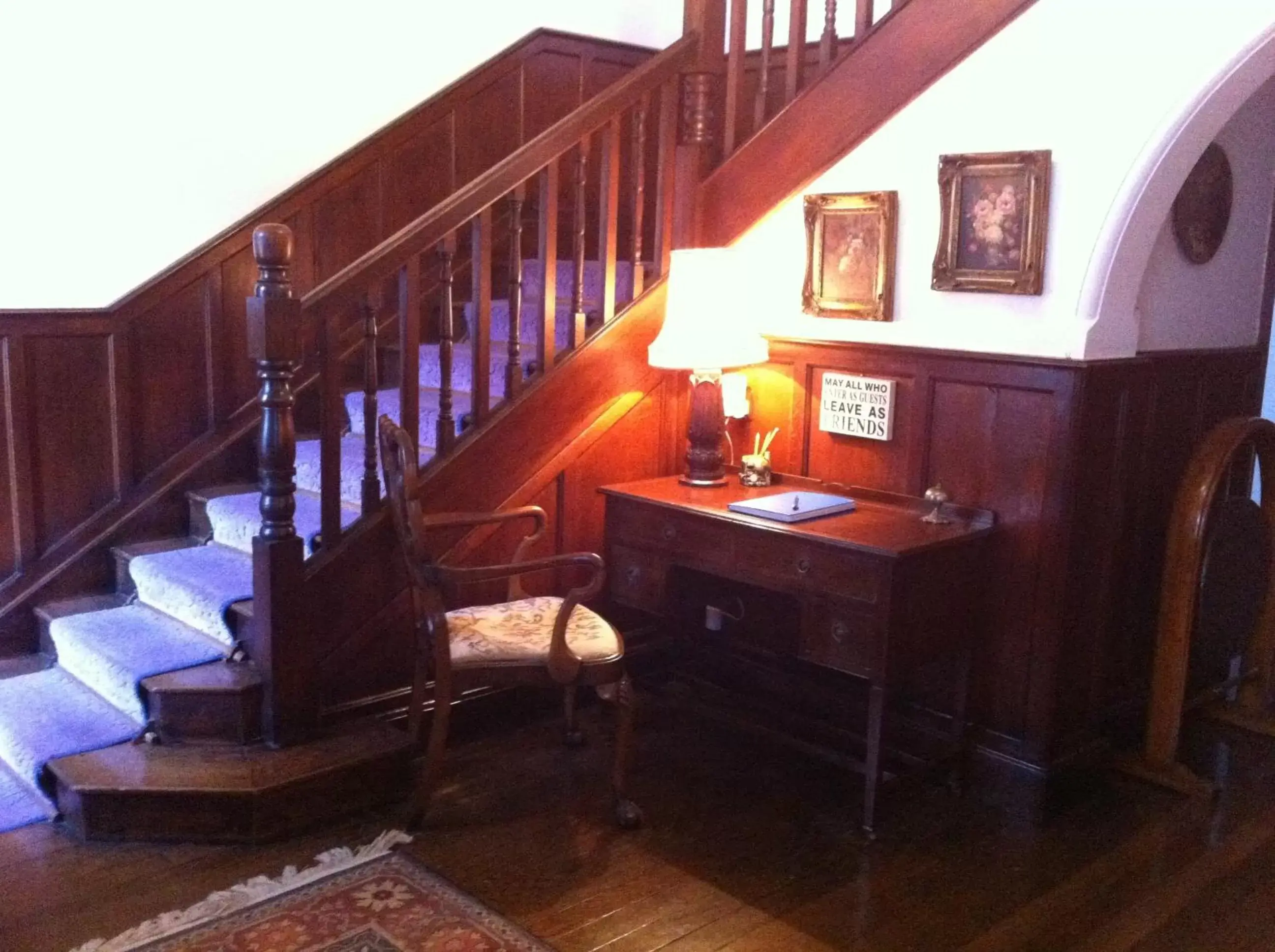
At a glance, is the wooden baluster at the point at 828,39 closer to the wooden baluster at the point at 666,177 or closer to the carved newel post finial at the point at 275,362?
the wooden baluster at the point at 666,177

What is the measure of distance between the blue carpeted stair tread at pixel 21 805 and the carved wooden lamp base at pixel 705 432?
6.52 feet

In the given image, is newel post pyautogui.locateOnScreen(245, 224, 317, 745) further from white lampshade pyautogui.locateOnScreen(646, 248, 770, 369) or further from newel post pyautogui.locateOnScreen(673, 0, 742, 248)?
newel post pyautogui.locateOnScreen(673, 0, 742, 248)

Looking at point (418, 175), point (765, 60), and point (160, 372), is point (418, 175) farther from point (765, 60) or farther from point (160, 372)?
point (765, 60)

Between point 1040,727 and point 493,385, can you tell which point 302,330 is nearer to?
point 493,385

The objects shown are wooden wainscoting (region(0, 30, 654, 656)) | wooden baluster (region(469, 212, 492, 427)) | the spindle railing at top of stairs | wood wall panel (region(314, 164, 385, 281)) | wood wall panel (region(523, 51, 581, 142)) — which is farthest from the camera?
wood wall panel (region(523, 51, 581, 142))

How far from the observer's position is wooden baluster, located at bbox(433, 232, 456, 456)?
10.4ft

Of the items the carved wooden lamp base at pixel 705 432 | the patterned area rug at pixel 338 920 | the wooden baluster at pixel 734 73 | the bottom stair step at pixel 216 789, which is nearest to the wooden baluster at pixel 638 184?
the wooden baluster at pixel 734 73

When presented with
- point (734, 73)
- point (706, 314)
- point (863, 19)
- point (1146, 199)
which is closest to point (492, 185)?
point (706, 314)

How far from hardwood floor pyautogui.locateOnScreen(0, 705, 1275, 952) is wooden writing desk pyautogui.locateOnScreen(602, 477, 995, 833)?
23cm

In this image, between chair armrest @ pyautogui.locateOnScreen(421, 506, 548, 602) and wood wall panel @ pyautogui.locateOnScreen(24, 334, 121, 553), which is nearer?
chair armrest @ pyautogui.locateOnScreen(421, 506, 548, 602)

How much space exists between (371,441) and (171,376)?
127 cm

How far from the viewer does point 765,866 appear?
2.84 metres

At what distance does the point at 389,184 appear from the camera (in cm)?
445

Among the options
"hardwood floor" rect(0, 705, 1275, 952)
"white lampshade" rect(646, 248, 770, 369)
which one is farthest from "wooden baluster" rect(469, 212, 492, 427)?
"hardwood floor" rect(0, 705, 1275, 952)
